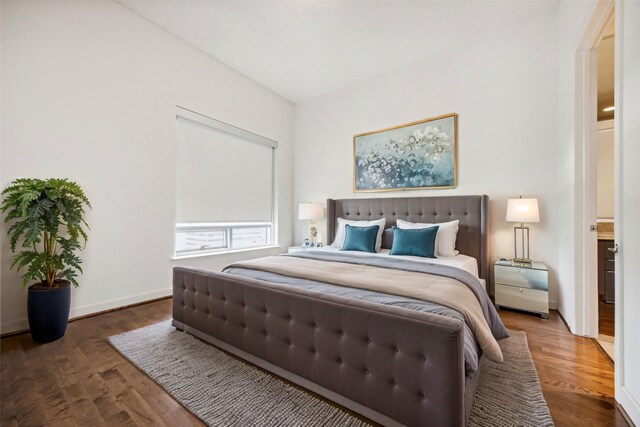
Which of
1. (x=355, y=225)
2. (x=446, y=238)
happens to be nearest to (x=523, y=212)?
(x=446, y=238)

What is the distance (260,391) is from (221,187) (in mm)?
2970

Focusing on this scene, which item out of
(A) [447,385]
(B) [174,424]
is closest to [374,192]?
(A) [447,385]

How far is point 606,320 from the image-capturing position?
2504 millimetres

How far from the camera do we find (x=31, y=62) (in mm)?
2314

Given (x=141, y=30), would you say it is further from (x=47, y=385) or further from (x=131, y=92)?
(x=47, y=385)

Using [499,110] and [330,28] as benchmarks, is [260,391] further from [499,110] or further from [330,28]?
[499,110]

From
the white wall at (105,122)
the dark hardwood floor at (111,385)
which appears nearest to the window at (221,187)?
the white wall at (105,122)

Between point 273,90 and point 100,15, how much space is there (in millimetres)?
2332

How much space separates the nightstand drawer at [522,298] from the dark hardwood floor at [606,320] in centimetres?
39

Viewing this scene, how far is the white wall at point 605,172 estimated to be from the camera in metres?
3.47

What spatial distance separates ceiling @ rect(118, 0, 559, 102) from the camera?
2.74 meters

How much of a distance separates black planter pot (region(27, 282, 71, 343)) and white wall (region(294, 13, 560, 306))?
3.54 metres

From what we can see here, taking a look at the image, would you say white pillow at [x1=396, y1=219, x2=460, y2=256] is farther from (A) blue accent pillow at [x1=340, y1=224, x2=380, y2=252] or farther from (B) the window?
(B) the window

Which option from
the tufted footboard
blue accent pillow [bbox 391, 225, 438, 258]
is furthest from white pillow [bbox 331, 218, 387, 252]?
the tufted footboard
